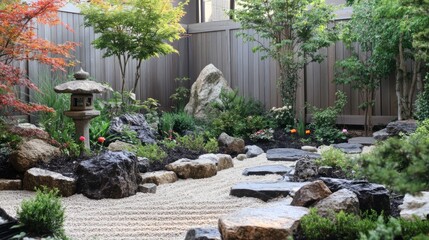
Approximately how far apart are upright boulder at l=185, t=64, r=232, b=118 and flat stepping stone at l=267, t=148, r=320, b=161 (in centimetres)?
302

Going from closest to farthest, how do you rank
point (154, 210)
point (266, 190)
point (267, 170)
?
point (154, 210) < point (266, 190) < point (267, 170)

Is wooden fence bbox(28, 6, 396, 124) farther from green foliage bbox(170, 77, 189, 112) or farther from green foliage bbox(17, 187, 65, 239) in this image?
green foliage bbox(17, 187, 65, 239)

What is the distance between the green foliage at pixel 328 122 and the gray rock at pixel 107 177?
4.69m

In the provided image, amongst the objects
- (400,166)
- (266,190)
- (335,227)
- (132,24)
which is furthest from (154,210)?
(132,24)

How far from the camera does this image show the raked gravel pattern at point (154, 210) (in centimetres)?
455

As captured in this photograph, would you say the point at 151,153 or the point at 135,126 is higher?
the point at 135,126

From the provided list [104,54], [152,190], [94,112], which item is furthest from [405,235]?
[104,54]

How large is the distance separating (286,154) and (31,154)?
375 centimetres

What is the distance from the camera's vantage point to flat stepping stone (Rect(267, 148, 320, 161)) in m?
8.28

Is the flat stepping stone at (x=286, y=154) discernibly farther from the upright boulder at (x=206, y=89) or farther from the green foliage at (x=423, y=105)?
the upright boulder at (x=206, y=89)

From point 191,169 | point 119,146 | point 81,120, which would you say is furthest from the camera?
point 119,146

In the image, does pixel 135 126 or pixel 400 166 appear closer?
pixel 400 166

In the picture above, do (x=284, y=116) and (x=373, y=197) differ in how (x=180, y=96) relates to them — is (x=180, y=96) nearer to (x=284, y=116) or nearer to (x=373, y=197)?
(x=284, y=116)

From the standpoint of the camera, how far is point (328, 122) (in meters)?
10.6
